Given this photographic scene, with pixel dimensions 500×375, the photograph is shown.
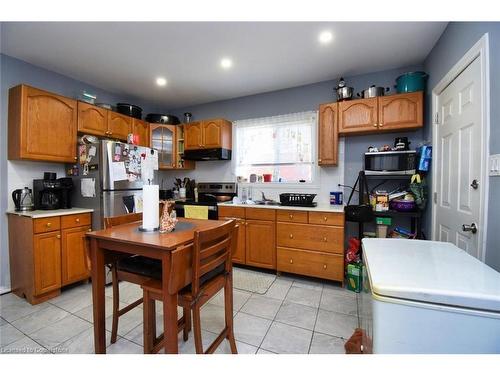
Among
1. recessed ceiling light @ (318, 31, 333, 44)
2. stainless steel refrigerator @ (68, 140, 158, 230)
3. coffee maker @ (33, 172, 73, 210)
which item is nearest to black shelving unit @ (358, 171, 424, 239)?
recessed ceiling light @ (318, 31, 333, 44)

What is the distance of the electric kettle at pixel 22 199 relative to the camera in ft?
7.64

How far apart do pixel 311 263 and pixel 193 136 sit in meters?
2.62

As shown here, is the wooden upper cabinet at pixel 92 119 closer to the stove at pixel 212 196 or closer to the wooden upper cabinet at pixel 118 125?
the wooden upper cabinet at pixel 118 125

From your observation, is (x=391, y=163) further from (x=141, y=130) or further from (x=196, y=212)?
(x=141, y=130)

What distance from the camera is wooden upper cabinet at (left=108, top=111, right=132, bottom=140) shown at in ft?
9.96

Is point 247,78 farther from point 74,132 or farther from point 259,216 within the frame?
point 74,132

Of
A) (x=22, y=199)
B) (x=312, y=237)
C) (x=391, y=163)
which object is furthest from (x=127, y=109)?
(x=391, y=163)

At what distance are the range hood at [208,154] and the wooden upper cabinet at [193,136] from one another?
0.08m

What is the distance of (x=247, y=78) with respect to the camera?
2.92 m

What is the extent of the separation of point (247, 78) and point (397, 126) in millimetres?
1920

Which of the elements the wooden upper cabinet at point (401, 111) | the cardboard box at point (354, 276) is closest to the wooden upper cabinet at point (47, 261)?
the cardboard box at point (354, 276)

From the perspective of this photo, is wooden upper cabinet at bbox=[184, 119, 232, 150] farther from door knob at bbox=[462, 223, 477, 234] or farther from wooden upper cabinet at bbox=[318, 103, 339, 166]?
door knob at bbox=[462, 223, 477, 234]

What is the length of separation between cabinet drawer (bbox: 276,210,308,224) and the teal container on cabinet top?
178 cm
